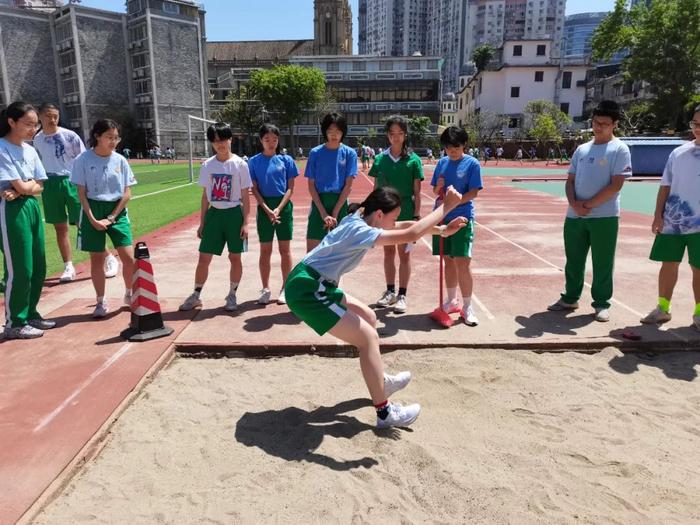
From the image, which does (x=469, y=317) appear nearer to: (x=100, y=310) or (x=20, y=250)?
(x=100, y=310)

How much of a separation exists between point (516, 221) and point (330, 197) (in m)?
8.19

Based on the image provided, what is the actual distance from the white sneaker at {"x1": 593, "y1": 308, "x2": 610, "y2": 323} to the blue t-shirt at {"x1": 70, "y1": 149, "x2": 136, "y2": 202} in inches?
201

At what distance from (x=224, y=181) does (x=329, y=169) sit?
1118 mm

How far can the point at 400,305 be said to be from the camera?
562 cm

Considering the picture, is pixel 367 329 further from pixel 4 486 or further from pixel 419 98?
pixel 419 98

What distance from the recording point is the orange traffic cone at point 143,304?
473cm

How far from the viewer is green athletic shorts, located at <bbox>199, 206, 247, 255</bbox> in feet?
17.9

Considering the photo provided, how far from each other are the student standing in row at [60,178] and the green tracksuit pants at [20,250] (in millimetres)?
1954

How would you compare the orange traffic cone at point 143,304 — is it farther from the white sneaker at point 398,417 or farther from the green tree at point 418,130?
the green tree at point 418,130

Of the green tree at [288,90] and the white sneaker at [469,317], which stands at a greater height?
the green tree at [288,90]

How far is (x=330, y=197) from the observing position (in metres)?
5.45

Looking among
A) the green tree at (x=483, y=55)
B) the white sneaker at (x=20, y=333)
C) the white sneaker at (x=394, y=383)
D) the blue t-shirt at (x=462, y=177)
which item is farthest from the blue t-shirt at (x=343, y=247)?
the green tree at (x=483, y=55)

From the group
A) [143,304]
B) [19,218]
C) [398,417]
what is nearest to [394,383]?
[398,417]

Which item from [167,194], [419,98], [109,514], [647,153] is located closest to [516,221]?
[109,514]
